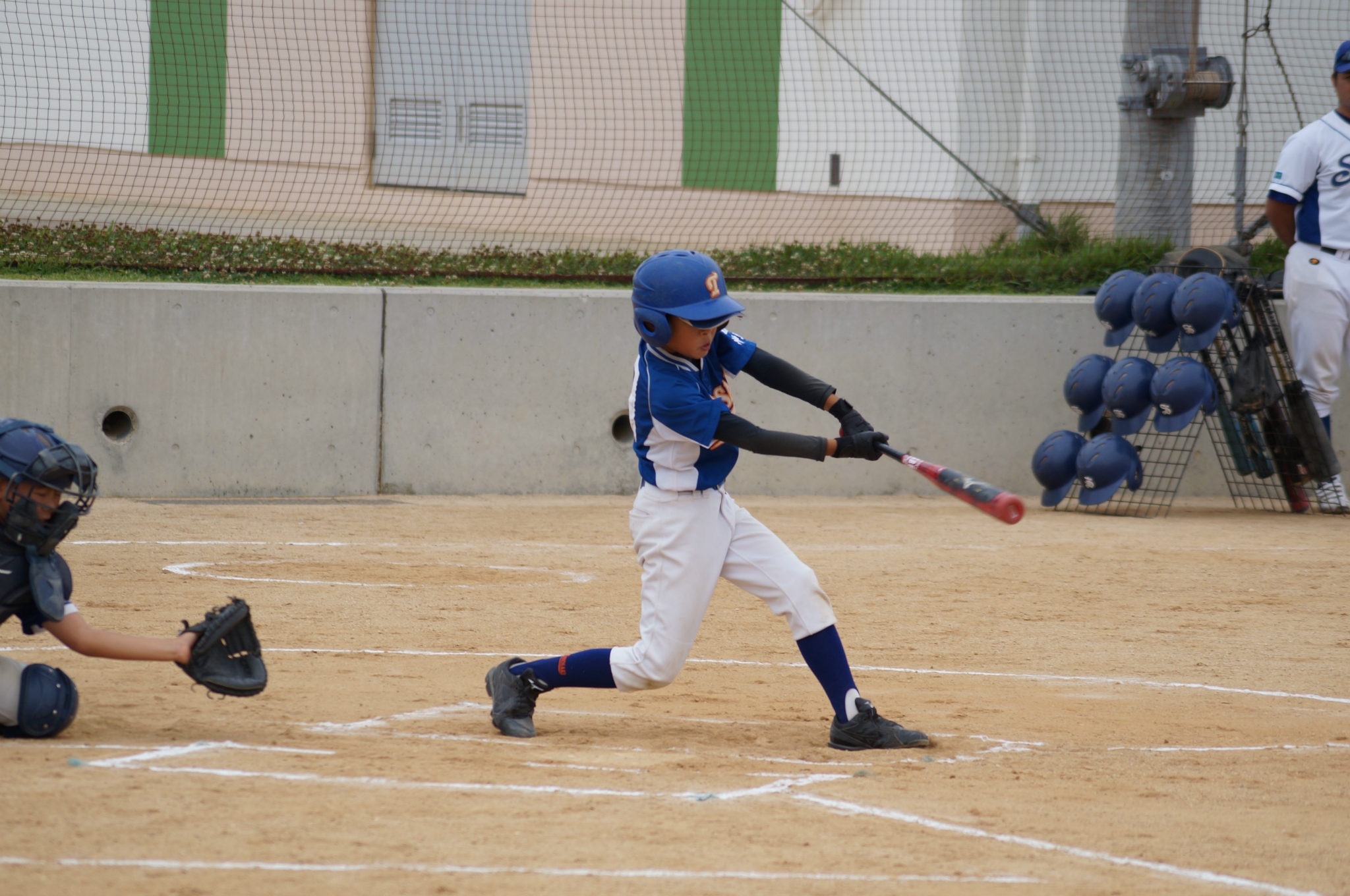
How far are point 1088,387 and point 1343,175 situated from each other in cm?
232

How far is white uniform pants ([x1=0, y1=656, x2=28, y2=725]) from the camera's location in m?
4.42

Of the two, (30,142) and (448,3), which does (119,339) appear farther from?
(448,3)

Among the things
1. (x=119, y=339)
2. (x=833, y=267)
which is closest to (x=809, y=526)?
(x=833, y=267)

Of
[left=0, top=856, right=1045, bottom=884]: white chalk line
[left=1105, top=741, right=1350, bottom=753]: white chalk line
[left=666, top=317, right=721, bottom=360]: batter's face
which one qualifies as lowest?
[left=1105, top=741, right=1350, bottom=753]: white chalk line

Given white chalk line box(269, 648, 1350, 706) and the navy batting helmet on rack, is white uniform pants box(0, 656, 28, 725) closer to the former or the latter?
white chalk line box(269, 648, 1350, 706)

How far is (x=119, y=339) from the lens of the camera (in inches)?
414

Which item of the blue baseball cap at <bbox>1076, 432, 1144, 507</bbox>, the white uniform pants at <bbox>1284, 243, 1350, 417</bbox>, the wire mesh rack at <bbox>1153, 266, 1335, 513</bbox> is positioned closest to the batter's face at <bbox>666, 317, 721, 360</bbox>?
the blue baseball cap at <bbox>1076, 432, 1144, 507</bbox>

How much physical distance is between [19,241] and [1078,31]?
10.7 m

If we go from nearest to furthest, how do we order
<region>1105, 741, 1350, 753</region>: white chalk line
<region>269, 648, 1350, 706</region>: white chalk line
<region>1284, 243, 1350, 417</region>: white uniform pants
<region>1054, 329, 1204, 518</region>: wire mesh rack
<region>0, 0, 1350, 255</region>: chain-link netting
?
<region>1105, 741, 1350, 753</region>: white chalk line < <region>269, 648, 1350, 706</region>: white chalk line < <region>1284, 243, 1350, 417</region>: white uniform pants < <region>1054, 329, 1204, 518</region>: wire mesh rack < <region>0, 0, 1350, 255</region>: chain-link netting

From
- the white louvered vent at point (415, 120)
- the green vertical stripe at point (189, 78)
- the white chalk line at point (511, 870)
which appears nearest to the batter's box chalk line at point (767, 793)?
the white chalk line at point (511, 870)

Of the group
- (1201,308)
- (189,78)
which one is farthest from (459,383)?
(1201,308)

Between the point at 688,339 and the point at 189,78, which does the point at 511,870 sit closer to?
the point at 688,339

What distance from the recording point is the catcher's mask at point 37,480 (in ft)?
14.3

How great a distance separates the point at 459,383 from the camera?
11156 millimetres
